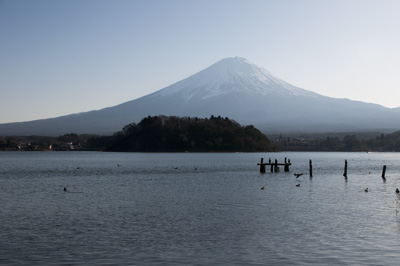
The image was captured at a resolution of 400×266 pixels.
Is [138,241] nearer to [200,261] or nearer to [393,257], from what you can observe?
[200,261]

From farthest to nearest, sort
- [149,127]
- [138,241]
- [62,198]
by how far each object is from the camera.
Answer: [149,127]
[62,198]
[138,241]

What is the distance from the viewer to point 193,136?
164 meters

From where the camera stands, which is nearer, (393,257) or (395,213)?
(393,257)

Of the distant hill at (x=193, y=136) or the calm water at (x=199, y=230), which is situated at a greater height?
the distant hill at (x=193, y=136)

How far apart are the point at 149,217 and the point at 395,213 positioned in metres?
12.3

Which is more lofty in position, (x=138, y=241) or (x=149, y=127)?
(x=149, y=127)

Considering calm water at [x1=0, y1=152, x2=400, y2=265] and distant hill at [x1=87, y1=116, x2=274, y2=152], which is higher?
distant hill at [x1=87, y1=116, x2=274, y2=152]

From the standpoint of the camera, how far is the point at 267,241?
17297mm

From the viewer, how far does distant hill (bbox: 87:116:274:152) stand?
533 ft

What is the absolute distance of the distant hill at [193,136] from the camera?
533 ft

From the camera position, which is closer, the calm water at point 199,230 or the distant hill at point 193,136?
the calm water at point 199,230

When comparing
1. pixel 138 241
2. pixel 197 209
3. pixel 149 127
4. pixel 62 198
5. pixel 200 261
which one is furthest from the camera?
pixel 149 127

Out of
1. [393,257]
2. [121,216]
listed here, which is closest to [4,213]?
[121,216]

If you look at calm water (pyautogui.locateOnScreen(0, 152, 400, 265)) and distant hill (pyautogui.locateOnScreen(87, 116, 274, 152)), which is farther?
distant hill (pyautogui.locateOnScreen(87, 116, 274, 152))
